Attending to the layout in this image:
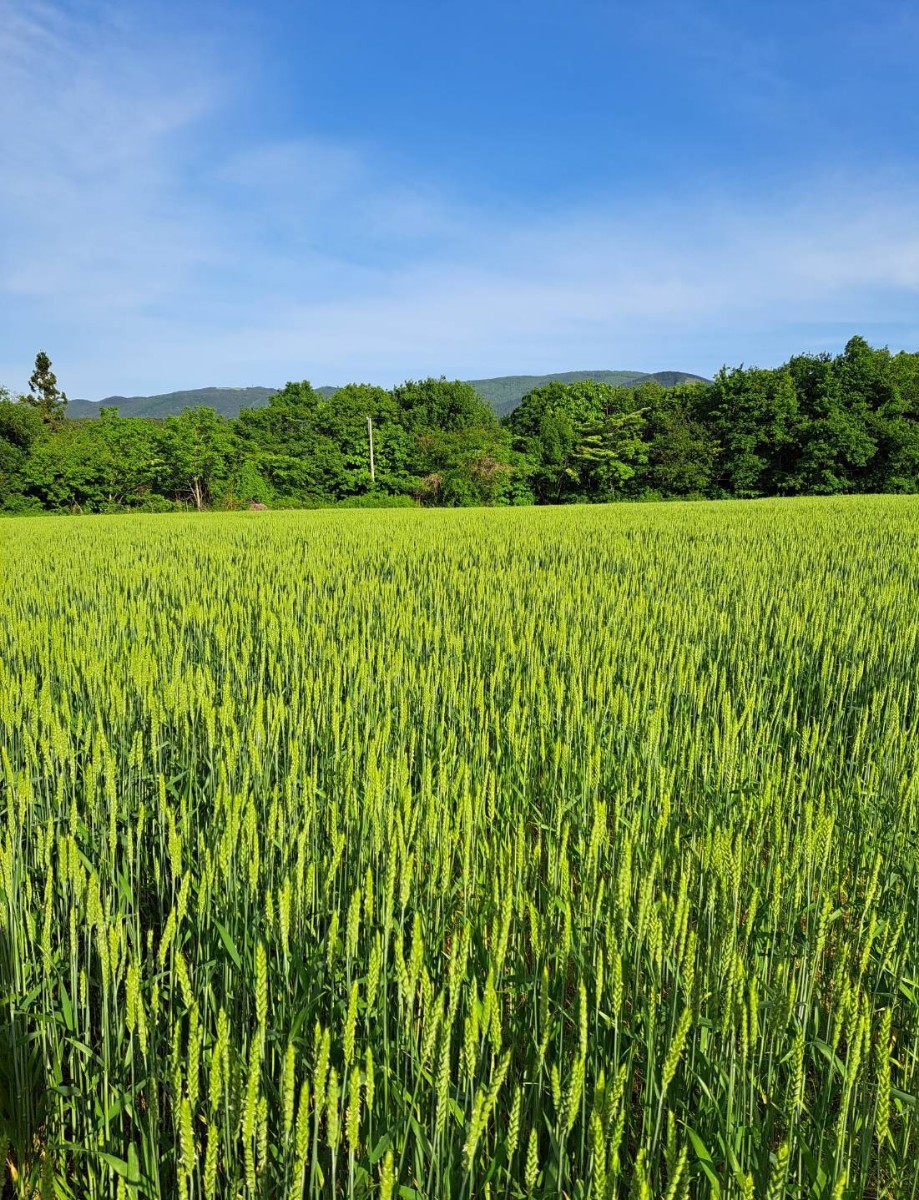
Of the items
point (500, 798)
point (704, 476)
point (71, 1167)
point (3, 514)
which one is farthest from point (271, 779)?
point (704, 476)

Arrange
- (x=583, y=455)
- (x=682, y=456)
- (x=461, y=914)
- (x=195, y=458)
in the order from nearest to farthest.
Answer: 1. (x=461, y=914)
2. (x=195, y=458)
3. (x=682, y=456)
4. (x=583, y=455)

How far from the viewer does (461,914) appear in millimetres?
1819

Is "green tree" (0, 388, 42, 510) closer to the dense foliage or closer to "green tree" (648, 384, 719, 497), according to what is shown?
"green tree" (648, 384, 719, 497)

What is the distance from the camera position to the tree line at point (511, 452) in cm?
3544

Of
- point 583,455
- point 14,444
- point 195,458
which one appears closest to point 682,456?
point 583,455

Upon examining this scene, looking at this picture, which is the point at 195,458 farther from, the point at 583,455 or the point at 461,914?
the point at 461,914

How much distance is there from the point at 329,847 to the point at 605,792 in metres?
1.01

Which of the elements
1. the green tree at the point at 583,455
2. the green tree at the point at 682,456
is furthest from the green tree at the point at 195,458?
the green tree at the point at 682,456

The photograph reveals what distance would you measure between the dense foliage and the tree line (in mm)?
33803

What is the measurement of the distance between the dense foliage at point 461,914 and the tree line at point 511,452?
111ft

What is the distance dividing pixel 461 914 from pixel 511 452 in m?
40.7

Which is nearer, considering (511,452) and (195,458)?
(195,458)

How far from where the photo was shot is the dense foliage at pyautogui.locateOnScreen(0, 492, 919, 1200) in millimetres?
1067

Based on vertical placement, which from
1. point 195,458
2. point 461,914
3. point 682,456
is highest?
point 195,458
